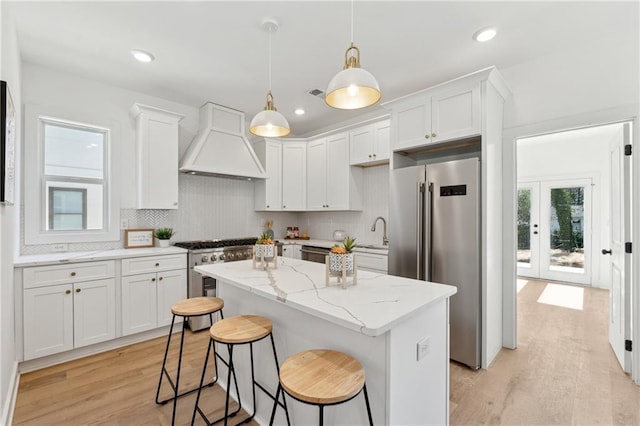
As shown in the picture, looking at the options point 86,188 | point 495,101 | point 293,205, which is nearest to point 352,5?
point 495,101

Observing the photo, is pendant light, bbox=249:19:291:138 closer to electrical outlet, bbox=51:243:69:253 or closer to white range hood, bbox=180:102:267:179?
white range hood, bbox=180:102:267:179

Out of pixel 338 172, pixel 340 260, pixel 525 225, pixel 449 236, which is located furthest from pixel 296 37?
pixel 525 225

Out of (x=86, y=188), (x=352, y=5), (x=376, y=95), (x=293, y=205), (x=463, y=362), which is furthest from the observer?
(x=293, y=205)

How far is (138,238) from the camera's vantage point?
355 centimetres

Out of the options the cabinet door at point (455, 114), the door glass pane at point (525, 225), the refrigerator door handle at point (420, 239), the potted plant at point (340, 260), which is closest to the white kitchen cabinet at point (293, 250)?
the refrigerator door handle at point (420, 239)

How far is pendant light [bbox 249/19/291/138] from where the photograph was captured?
2178 mm

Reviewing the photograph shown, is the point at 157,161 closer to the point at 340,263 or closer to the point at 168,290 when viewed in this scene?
the point at 168,290

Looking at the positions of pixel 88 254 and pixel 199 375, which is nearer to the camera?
pixel 199 375

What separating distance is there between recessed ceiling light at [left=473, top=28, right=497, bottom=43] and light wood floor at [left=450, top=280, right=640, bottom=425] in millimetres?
2814

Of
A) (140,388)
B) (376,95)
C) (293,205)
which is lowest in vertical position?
(140,388)

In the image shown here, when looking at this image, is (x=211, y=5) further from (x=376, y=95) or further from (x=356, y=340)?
(x=356, y=340)

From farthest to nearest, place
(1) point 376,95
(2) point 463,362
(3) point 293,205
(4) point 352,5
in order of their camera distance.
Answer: (3) point 293,205, (2) point 463,362, (4) point 352,5, (1) point 376,95

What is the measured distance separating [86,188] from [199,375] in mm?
2462

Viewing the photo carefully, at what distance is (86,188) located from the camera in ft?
11.0
